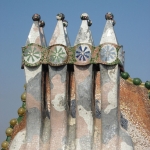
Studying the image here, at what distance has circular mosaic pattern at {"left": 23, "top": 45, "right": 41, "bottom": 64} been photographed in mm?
7895

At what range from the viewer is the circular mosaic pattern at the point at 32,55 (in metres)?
7.90

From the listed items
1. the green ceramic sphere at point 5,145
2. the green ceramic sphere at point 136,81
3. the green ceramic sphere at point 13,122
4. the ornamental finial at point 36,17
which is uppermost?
the ornamental finial at point 36,17

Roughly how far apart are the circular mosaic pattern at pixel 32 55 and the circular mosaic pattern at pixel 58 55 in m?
0.29

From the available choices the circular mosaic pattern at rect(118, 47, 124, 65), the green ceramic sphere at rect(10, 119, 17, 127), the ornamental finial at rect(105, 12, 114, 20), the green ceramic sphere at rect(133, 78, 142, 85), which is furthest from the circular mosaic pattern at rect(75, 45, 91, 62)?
the green ceramic sphere at rect(10, 119, 17, 127)

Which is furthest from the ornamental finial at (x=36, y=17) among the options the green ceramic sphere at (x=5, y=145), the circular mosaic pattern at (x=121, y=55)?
the green ceramic sphere at (x=5, y=145)

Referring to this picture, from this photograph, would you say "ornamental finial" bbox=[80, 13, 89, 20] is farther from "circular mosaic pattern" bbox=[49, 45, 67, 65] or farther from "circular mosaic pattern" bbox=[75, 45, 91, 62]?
"circular mosaic pattern" bbox=[49, 45, 67, 65]

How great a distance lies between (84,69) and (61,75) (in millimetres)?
490

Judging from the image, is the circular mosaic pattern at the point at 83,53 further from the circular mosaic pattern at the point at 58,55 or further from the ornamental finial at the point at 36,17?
the ornamental finial at the point at 36,17

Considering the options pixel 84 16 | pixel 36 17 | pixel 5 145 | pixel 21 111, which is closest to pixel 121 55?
pixel 84 16

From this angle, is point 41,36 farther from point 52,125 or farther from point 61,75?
point 52,125

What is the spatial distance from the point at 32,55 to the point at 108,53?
158 centimetres

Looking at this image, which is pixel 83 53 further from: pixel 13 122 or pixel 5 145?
pixel 5 145

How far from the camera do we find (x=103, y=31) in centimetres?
784

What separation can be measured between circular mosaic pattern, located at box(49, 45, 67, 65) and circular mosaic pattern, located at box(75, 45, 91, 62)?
268mm
